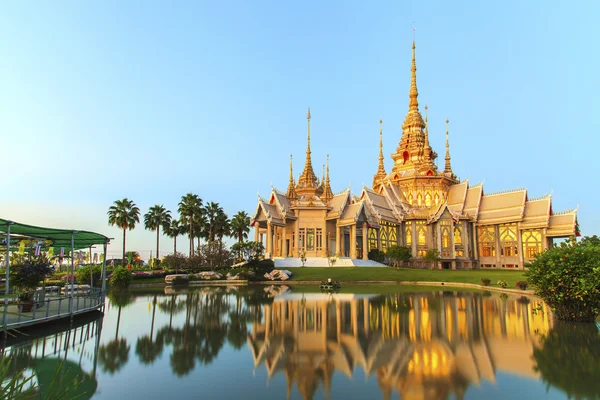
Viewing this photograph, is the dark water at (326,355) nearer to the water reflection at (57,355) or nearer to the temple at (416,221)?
the water reflection at (57,355)

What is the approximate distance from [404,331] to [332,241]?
1502 inches

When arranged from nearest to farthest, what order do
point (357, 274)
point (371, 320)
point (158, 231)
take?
point (371, 320), point (357, 274), point (158, 231)

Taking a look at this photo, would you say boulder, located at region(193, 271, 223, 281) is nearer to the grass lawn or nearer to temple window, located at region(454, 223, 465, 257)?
the grass lawn

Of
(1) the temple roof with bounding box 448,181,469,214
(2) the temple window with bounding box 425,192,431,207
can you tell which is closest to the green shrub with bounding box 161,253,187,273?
(2) the temple window with bounding box 425,192,431,207

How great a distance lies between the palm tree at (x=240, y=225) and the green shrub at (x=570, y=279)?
4617 centimetres

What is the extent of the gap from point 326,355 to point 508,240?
47660 mm

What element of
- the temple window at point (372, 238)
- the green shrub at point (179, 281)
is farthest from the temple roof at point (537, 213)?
the green shrub at point (179, 281)

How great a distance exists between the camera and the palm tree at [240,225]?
189 ft

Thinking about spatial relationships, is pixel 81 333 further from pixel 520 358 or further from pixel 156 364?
pixel 520 358

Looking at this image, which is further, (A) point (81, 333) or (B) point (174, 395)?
(A) point (81, 333)

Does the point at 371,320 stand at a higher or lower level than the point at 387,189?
lower

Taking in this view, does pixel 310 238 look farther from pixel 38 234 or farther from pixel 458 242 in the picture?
pixel 38 234

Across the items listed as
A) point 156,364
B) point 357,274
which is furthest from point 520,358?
point 357,274

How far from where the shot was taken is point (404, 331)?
12859 mm
